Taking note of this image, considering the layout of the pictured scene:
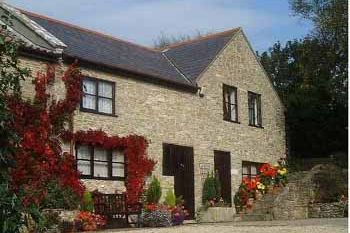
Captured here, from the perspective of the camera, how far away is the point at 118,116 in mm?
21312

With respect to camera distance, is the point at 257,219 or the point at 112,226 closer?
the point at 112,226

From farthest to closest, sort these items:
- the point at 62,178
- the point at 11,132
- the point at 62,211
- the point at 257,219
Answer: the point at 257,219, the point at 62,178, the point at 62,211, the point at 11,132

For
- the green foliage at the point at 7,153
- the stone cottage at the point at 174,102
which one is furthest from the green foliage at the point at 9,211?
the stone cottage at the point at 174,102

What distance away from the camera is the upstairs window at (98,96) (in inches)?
802

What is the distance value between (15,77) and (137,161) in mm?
15011

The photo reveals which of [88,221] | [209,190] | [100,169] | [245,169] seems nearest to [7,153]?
[88,221]

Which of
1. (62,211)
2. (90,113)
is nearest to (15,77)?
(62,211)

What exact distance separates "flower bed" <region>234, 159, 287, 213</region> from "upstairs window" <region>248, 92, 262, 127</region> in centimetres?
251

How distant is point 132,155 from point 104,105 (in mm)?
1998

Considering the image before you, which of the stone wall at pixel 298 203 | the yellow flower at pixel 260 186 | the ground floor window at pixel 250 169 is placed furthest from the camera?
the ground floor window at pixel 250 169

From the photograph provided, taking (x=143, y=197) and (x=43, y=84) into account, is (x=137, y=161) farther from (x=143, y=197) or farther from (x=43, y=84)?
(x=43, y=84)

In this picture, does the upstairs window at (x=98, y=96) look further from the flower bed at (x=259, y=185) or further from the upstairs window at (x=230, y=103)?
the flower bed at (x=259, y=185)

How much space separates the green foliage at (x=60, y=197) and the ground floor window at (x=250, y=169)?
34.2ft

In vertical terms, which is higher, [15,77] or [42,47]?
[42,47]
